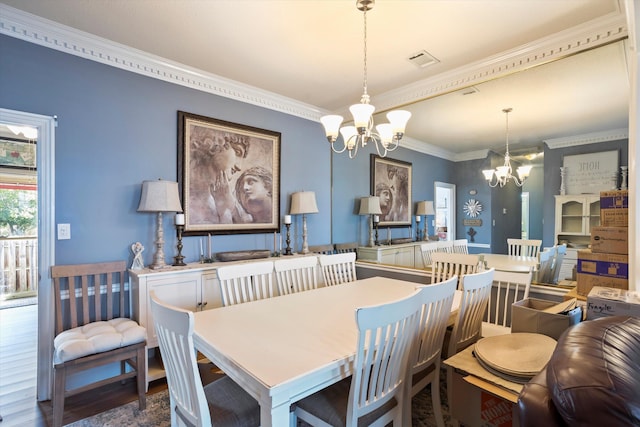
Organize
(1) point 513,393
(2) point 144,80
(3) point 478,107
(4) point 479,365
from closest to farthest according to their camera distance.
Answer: (1) point 513,393
(4) point 479,365
(2) point 144,80
(3) point 478,107

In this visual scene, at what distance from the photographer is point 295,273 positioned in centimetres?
264

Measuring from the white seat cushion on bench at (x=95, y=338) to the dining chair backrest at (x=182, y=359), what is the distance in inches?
37.4

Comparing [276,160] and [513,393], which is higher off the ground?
[276,160]

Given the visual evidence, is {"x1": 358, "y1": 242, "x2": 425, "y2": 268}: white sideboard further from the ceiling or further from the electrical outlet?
the electrical outlet

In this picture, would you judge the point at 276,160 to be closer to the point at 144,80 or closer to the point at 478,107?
the point at 144,80

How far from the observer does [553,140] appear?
7.96 ft

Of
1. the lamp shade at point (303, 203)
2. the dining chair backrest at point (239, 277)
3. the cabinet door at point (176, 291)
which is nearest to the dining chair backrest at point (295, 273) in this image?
the dining chair backrest at point (239, 277)

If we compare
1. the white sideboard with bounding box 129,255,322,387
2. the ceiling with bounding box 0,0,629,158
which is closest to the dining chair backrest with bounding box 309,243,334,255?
the white sideboard with bounding box 129,255,322,387

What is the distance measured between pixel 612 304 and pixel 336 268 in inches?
71.6

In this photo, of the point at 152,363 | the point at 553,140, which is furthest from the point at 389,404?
the point at 553,140

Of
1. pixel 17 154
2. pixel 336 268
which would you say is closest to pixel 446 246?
pixel 336 268

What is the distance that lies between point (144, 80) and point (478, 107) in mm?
2980

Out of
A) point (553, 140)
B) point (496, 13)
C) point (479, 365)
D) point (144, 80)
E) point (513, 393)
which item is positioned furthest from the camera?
point (144, 80)

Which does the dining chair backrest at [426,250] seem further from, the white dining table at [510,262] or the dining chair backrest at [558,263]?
the dining chair backrest at [558,263]
